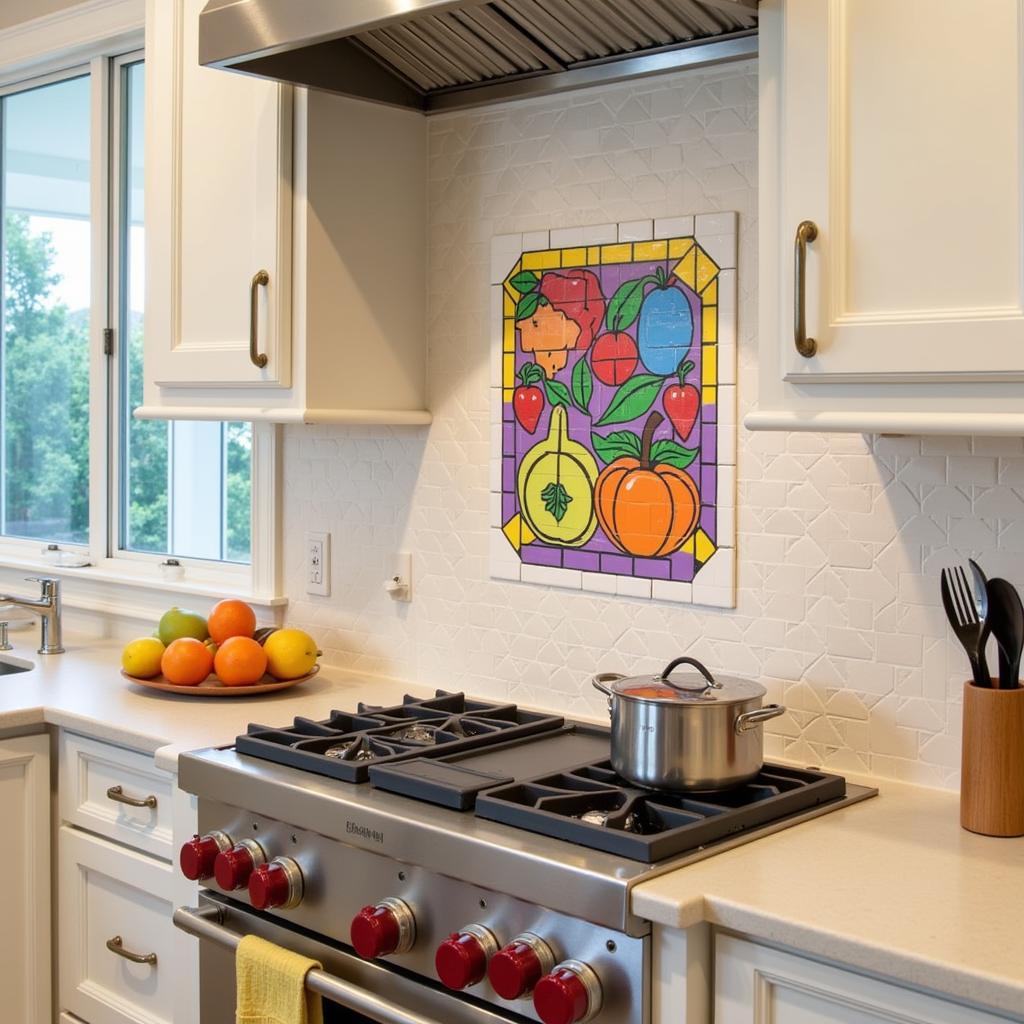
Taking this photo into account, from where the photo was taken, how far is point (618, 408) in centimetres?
217

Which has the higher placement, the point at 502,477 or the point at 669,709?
the point at 502,477

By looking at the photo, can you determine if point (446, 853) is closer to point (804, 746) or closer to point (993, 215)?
point (804, 746)

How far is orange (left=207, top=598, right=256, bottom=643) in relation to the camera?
8.33ft

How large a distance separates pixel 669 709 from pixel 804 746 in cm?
40

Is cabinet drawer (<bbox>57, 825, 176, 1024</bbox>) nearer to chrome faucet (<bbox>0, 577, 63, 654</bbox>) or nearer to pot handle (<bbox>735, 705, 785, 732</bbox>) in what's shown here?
chrome faucet (<bbox>0, 577, 63, 654</bbox>)

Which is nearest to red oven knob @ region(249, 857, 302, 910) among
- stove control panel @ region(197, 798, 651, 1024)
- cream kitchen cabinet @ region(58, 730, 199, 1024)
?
stove control panel @ region(197, 798, 651, 1024)

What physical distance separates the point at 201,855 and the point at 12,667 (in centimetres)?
118

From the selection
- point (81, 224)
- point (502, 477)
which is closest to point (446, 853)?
point (502, 477)

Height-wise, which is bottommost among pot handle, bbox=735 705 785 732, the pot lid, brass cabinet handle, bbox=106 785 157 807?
brass cabinet handle, bbox=106 785 157 807

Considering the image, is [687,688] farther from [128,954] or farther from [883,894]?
[128,954]

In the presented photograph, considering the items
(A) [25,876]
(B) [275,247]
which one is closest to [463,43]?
(B) [275,247]

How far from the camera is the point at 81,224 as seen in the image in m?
3.34

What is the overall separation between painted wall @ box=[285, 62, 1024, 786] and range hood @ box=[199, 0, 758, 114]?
5cm

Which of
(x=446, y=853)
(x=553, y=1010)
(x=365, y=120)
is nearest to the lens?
(x=553, y=1010)
